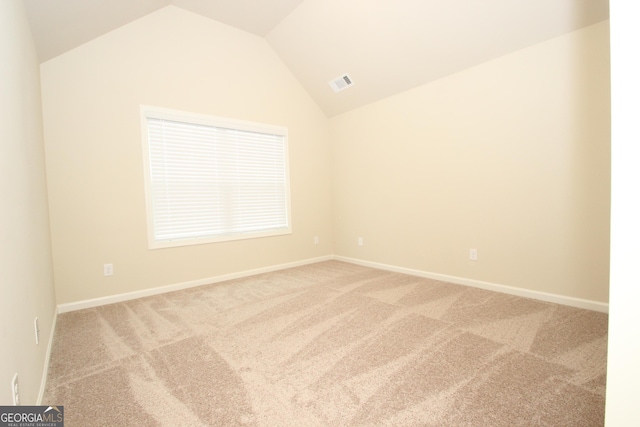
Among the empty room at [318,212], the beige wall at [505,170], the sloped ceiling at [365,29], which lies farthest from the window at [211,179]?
the beige wall at [505,170]

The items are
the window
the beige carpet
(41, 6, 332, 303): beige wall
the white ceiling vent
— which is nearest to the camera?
the beige carpet

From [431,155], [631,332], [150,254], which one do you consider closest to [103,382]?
[150,254]

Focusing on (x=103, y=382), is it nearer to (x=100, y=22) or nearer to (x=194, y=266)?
(x=194, y=266)

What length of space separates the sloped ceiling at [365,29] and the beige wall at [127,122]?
19 centimetres

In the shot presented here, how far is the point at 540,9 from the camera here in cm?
231

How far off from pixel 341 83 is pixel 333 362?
355 centimetres

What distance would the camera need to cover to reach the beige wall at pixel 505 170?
2328 millimetres

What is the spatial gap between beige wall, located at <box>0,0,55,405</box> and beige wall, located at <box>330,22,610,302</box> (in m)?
3.48

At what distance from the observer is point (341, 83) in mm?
3955

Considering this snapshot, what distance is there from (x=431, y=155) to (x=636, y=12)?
2763 millimetres

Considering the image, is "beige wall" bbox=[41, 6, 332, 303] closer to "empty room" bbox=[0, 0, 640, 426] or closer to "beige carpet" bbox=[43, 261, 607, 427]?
Result: "empty room" bbox=[0, 0, 640, 426]

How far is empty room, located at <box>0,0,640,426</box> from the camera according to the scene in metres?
1.35

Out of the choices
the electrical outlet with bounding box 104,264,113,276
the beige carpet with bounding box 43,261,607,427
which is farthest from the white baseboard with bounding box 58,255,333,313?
→ the electrical outlet with bounding box 104,264,113,276

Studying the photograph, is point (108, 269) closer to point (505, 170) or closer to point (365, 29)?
point (365, 29)
